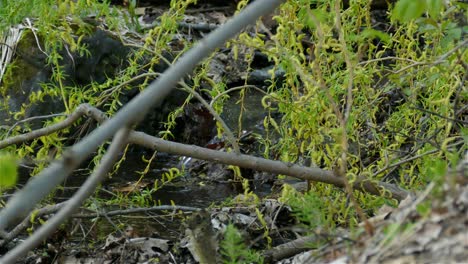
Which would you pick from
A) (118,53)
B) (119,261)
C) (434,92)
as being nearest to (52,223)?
(119,261)

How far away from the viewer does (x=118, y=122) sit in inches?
69.6

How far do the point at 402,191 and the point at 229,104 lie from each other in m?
3.81

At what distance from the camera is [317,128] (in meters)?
3.88

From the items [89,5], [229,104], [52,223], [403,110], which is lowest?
[229,104]

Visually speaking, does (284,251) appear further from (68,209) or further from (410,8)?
(68,209)

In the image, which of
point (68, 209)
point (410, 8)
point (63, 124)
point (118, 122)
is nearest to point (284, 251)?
point (63, 124)

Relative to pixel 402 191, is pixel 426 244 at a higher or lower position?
higher

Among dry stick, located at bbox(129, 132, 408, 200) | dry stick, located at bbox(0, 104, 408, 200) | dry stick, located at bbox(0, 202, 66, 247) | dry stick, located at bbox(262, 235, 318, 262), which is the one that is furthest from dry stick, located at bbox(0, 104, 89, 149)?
dry stick, located at bbox(262, 235, 318, 262)

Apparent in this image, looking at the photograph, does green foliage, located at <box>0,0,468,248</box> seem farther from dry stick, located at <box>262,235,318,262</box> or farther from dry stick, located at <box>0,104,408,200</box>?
dry stick, located at <box>262,235,318,262</box>

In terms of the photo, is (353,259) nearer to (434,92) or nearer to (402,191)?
(402,191)

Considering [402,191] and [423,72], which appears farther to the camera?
[423,72]

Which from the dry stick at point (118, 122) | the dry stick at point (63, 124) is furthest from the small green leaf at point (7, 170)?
the dry stick at point (63, 124)

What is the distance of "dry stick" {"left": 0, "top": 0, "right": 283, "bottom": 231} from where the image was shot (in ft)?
5.43

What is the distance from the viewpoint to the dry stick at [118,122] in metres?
1.66
